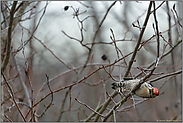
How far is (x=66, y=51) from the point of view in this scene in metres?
4.35

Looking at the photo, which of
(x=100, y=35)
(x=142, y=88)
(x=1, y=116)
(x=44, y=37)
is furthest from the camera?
(x=100, y=35)

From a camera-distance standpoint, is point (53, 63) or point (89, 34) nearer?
point (89, 34)

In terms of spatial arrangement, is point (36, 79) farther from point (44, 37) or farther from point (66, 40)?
point (66, 40)

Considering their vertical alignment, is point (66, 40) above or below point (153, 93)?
above

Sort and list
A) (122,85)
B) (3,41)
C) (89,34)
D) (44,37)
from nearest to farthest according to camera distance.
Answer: (122,85), (3,41), (44,37), (89,34)

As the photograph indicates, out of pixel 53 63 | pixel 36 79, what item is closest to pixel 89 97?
pixel 53 63

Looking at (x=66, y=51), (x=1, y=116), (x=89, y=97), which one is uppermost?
(x=66, y=51)

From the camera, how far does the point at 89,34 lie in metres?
3.63

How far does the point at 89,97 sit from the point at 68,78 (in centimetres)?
95

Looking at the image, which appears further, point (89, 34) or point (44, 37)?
point (89, 34)

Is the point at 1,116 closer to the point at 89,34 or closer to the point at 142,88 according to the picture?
the point at 142,88

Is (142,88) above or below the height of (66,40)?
below

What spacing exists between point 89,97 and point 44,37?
2.89 metres

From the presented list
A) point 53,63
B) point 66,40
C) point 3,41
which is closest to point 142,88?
point 3,41
